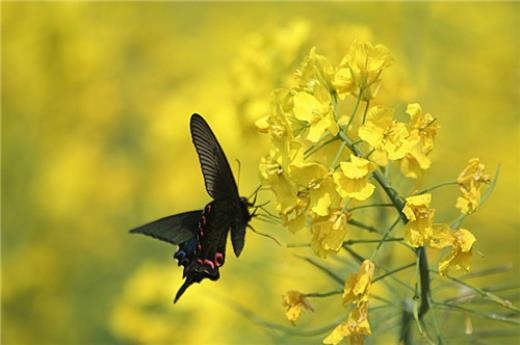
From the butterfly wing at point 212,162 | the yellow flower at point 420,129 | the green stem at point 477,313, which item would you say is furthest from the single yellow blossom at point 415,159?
the butterfly wing at point 212,162

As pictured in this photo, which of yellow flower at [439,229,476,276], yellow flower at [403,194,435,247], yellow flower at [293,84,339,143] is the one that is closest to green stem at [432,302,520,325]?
yellow flower at [439,229,476,276]

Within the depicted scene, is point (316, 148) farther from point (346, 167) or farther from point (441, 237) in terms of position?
point (441, 237)

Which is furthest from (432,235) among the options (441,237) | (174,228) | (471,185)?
(174,228)

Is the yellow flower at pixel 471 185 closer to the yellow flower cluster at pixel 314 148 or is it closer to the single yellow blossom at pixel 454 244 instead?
the single yellow blossom at pixel 454 244

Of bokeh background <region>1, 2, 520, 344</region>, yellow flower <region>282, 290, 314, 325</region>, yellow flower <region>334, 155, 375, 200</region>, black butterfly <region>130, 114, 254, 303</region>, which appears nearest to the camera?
yellow flower <region>334, 155, 375, 200</region>

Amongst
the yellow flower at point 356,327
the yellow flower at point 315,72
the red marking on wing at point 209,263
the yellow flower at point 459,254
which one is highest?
the yellow flower at point 315,72

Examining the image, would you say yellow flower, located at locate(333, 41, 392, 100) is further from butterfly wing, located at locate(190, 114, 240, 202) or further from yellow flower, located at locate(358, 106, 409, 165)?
butterfly wing, located at locate(190, 114, 240, 202)

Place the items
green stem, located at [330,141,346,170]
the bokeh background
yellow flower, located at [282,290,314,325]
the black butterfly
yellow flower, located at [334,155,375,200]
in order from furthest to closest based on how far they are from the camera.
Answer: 1. the bokeh background
2. the black butterfly
3. yellow flower, located at [282,290,314,325]
4. green stem, located at [330,141,346,170]
5. yellow flower, located at [334,155,375,200]
